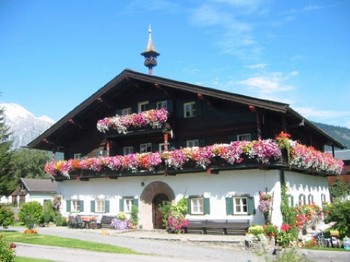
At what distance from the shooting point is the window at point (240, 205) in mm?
22156

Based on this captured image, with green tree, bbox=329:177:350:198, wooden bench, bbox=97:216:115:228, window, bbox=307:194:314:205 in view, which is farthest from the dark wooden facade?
green tree, bbox=329:177:350:198

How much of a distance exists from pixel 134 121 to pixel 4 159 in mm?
27832

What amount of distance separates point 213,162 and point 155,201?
577cm

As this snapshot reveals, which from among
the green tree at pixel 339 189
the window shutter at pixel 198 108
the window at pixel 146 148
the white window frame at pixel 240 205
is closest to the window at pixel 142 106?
the window at pixel 146 148

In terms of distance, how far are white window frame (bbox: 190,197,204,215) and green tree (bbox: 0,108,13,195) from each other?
2941 centimetres

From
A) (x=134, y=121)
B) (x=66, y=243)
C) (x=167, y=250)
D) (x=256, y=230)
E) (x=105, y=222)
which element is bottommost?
(x=167, y=250)

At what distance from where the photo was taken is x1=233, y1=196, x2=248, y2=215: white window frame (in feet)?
73.8

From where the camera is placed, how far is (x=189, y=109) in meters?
26.1

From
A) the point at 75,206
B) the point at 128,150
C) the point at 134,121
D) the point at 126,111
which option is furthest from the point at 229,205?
the point at 75,206

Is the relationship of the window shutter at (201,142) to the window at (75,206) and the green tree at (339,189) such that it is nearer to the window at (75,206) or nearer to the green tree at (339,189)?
the window at (75,206)

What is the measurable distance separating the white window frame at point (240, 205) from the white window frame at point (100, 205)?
9499 millimetres

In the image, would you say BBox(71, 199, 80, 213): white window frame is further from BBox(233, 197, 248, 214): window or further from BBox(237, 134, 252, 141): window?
BBox(237, 134, 252, 141): window

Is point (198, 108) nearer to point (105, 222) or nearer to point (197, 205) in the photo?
point (197, 205)

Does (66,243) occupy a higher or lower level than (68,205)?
lower
